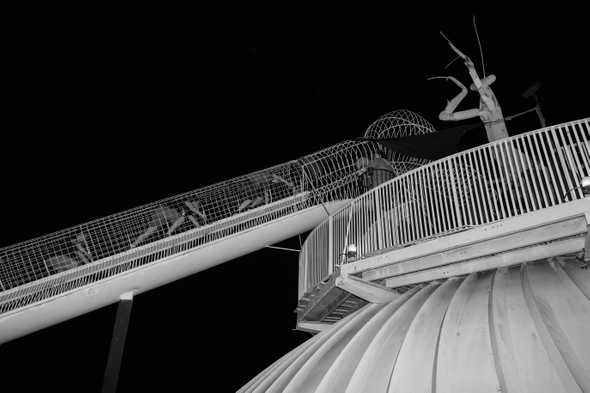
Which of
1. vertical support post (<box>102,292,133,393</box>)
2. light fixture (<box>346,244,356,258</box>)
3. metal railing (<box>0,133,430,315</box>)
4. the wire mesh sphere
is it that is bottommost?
vertical support post (<box>102,292,133,393</box>)

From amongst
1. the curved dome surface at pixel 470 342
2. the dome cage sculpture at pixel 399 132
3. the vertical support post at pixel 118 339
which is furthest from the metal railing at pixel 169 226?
the curved dome surface at pixel 470 342

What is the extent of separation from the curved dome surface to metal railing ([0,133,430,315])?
16.9ft

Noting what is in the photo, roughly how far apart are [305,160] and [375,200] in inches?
202

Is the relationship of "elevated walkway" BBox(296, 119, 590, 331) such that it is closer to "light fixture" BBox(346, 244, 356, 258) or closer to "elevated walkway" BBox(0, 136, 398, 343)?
"light fixture" BBox(346, 244, 356, 258)

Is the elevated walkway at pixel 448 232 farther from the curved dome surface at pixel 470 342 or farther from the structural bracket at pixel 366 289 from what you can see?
the curved dome surface at pixel 470 342

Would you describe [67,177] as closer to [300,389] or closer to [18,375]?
[18,375]

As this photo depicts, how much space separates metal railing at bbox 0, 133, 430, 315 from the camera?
11008mm

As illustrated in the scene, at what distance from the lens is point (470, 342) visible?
5379mm

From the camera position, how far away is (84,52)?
54.7 feet

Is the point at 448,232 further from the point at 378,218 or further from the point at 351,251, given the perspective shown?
the point at 351,251

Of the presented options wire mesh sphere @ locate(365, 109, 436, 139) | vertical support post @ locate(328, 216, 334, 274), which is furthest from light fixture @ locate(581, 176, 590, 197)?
wire mesh sphere @ locate(365, 109, 436, 139)

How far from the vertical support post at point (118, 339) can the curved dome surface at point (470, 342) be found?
16.0 ft

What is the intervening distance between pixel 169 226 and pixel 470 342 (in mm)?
9557

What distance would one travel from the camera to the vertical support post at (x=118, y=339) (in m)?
10.7
